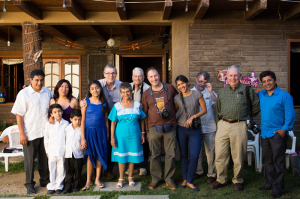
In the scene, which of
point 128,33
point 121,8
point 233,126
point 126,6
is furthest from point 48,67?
point 233,126

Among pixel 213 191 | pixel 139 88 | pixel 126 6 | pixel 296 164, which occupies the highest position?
pixel 126 6

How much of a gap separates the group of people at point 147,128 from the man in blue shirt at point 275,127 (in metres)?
0.01

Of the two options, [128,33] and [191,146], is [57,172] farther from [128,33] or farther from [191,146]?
[128,33]

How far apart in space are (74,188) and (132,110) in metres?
1.38

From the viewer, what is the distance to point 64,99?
373 cm

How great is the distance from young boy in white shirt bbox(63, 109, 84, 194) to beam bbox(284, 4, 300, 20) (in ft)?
14.1

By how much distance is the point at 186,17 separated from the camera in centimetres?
504

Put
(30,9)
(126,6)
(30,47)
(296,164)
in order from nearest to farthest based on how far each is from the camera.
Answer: (296,164)
(30,9)
(126,6)
(30,47)

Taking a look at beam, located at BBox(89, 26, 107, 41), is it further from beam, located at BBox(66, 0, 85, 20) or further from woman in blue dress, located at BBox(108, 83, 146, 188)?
woman in blue dress, located at BBox(108, 83, 146, 188)

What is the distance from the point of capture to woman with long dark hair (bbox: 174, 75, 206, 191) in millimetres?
3531

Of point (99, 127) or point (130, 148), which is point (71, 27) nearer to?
point (99, 127)

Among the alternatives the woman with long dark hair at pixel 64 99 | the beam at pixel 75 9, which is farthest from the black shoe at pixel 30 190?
the beam at pixel 75 9

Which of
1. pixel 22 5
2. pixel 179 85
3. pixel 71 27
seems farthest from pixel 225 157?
pixel 71 27

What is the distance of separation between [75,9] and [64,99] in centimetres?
178
